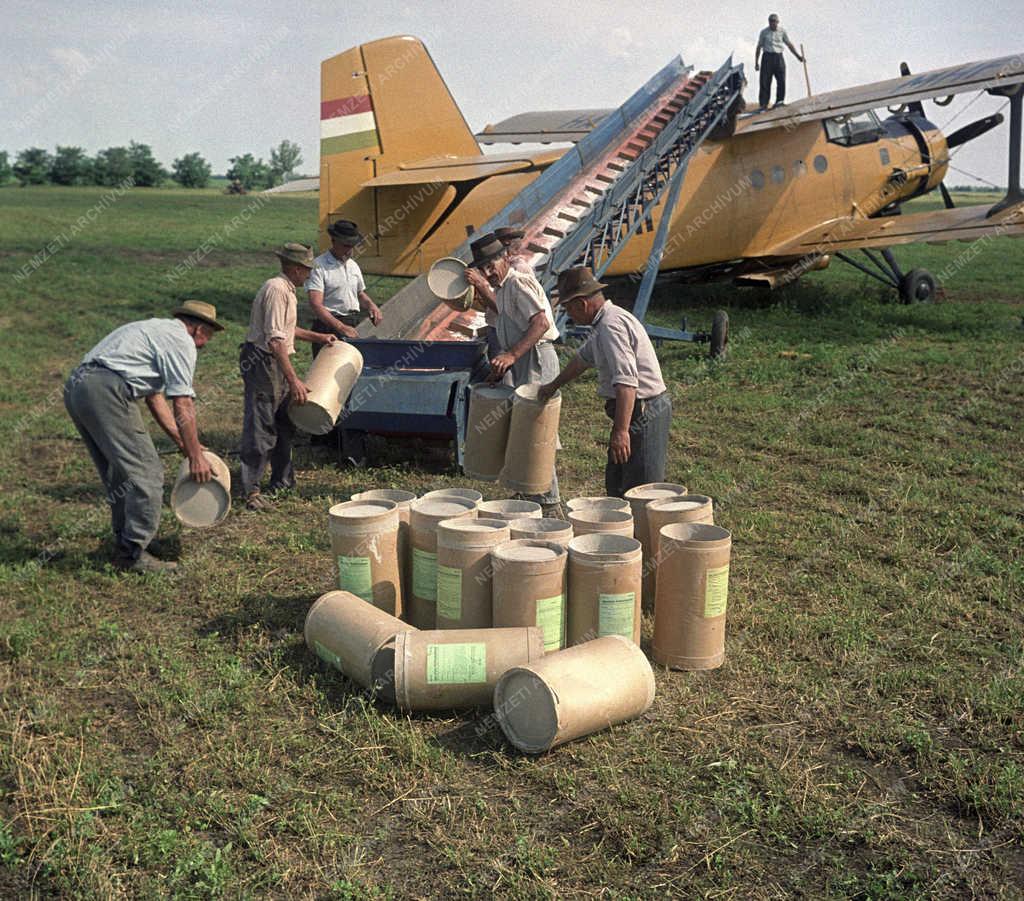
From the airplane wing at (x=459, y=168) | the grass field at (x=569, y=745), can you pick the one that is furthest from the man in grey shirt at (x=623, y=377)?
the airplane wing at (x=459, y=168)

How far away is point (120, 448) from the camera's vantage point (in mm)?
5836

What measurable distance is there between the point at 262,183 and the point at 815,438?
99.1 meters

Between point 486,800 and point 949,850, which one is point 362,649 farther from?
point 949,850

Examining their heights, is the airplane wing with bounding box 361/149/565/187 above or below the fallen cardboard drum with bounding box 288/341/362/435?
above

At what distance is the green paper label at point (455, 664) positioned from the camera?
4195 mm

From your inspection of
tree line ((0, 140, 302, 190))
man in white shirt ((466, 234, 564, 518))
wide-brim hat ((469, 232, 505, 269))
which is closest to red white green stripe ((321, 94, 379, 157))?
man in white shirt ((466, 234, 564, 518))

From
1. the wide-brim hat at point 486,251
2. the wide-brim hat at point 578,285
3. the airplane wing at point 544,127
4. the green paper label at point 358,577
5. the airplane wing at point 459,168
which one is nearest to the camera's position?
the green paper label at point 358,577

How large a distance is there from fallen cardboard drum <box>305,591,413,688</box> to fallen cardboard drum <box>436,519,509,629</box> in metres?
0.28

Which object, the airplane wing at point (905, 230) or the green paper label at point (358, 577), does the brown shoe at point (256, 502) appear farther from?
the airplane wing at point (905, 230)

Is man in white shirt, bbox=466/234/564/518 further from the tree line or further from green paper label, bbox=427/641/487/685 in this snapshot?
the tree line

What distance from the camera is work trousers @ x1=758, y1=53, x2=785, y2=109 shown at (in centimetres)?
1678

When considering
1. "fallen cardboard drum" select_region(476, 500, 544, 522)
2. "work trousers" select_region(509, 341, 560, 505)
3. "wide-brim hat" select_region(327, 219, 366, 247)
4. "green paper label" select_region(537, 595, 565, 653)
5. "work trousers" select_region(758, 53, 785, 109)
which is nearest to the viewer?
"green paper label" select_region(537, 595, 565, 653)

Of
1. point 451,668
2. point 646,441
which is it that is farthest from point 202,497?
point 646,441

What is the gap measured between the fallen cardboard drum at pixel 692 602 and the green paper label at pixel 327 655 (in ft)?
5.42
